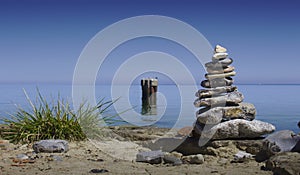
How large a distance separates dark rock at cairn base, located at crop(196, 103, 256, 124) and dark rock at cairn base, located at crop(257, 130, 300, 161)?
1.13m

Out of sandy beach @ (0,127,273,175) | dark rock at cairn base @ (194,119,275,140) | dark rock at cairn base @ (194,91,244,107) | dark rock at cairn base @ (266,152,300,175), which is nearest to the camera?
dark rock at cairn base @ (266,152,300,175)

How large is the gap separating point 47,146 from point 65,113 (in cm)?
139

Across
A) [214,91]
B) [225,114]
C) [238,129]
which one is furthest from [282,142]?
[214,91]

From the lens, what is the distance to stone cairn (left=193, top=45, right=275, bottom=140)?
8.21m

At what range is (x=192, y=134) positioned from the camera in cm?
900

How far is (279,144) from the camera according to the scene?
23.2ft

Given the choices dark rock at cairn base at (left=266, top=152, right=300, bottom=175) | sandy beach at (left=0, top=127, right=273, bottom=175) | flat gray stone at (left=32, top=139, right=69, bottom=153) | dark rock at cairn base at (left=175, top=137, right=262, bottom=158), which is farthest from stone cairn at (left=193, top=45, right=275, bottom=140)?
flat gray stone at (left=32, top=139, right=69, bottom=153)

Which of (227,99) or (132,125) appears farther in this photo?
(132,125)

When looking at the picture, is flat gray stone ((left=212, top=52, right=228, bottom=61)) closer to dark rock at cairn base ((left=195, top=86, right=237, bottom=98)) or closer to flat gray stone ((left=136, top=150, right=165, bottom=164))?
dark rock at cairn base ((left=195, top=86, right=237, bottom=98))

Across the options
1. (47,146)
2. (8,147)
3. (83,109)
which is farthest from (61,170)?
(83,109)

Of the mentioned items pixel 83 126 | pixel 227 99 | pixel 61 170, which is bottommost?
pixel 61 170

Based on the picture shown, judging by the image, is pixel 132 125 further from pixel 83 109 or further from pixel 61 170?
pixel 61 170

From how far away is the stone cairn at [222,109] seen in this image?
8.21 m

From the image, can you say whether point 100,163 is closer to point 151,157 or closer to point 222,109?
point 151,157
